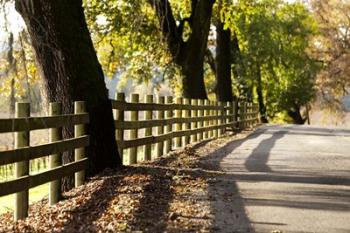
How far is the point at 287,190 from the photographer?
32.8 ft

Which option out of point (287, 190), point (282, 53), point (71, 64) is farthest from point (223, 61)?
point (287, 190)

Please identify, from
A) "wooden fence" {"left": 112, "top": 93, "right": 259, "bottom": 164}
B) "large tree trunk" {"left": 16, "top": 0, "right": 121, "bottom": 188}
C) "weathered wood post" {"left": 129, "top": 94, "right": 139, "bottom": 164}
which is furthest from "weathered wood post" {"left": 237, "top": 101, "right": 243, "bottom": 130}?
"large tree trunk" {"left": 16, "top": 0, "right": 121, "bottom": 188}

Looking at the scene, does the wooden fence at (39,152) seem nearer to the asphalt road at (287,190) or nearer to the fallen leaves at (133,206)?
the fallen leaves at (133,206)

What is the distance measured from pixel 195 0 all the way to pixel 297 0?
36.8 meters

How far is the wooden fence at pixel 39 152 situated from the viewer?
7.89 metres

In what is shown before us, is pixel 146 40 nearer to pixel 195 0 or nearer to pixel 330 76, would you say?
pixel 195 0

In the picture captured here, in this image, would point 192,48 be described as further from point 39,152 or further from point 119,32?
point 39,152

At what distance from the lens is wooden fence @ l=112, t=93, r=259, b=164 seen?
42.9 feet

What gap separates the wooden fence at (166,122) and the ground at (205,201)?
0.88 meters

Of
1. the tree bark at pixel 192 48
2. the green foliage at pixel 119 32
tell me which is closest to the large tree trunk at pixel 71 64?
the green foliage at pixel 119 32

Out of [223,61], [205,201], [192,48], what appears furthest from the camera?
[223,61]

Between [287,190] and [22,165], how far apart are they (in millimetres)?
4138

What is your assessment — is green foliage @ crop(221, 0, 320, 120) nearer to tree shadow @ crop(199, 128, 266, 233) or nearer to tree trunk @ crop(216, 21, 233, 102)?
tree trunk @ crop(216, 21, 233, 102)

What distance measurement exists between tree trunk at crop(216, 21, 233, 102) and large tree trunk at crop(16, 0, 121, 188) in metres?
22.4
